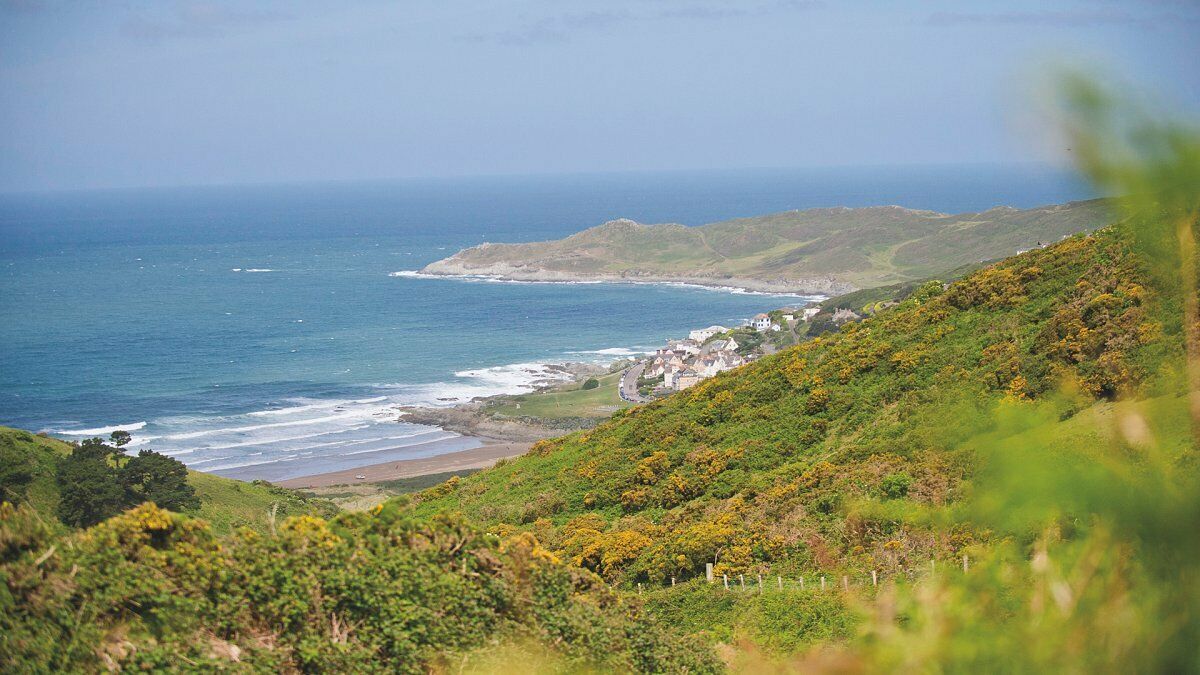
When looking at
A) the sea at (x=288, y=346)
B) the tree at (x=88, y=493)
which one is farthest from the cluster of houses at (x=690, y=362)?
the tree at (x=88, y=493)

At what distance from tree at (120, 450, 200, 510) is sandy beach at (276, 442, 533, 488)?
74.5 ft

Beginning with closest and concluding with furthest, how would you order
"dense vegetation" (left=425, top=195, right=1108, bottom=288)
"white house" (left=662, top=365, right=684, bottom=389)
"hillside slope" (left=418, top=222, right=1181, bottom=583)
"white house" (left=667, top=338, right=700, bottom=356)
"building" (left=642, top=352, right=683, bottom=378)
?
1. "hillside slope" (left=418, top=222, right=1181, bottom=583)
2. "white house" (left=662, top=365, right=684, bottom=389)
3. "building" (left=642, top=352, right=683, bottom=378)
4. "white house" (left=667, top=338, right=700, bottom=356)
5. "dense vegetation" (left=425, top=195, right=1108, bottom=288)

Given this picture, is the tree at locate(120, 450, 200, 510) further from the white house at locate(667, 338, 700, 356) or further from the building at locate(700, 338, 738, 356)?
the white house at locate(667, 338, 700, 356)

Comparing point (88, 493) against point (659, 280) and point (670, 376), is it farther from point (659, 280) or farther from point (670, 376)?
point (659, 280)

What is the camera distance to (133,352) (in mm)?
86500

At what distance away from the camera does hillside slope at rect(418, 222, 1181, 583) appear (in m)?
15.4

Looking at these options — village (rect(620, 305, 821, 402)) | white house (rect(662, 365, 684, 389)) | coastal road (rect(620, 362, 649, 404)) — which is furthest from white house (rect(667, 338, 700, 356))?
white house (rect(662, 365, 684, 389))

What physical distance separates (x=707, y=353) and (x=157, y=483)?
171 feet

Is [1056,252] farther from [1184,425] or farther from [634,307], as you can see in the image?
[634,307]

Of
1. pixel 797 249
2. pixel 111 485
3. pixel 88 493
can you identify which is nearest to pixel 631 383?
pixel 111 485

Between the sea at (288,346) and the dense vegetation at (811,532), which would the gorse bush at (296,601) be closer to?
the dense vegetation at (811,532)

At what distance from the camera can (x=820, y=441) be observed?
21.3 metres

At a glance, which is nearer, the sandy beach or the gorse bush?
the gorse bush

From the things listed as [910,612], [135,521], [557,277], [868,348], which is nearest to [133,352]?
[557,277]
